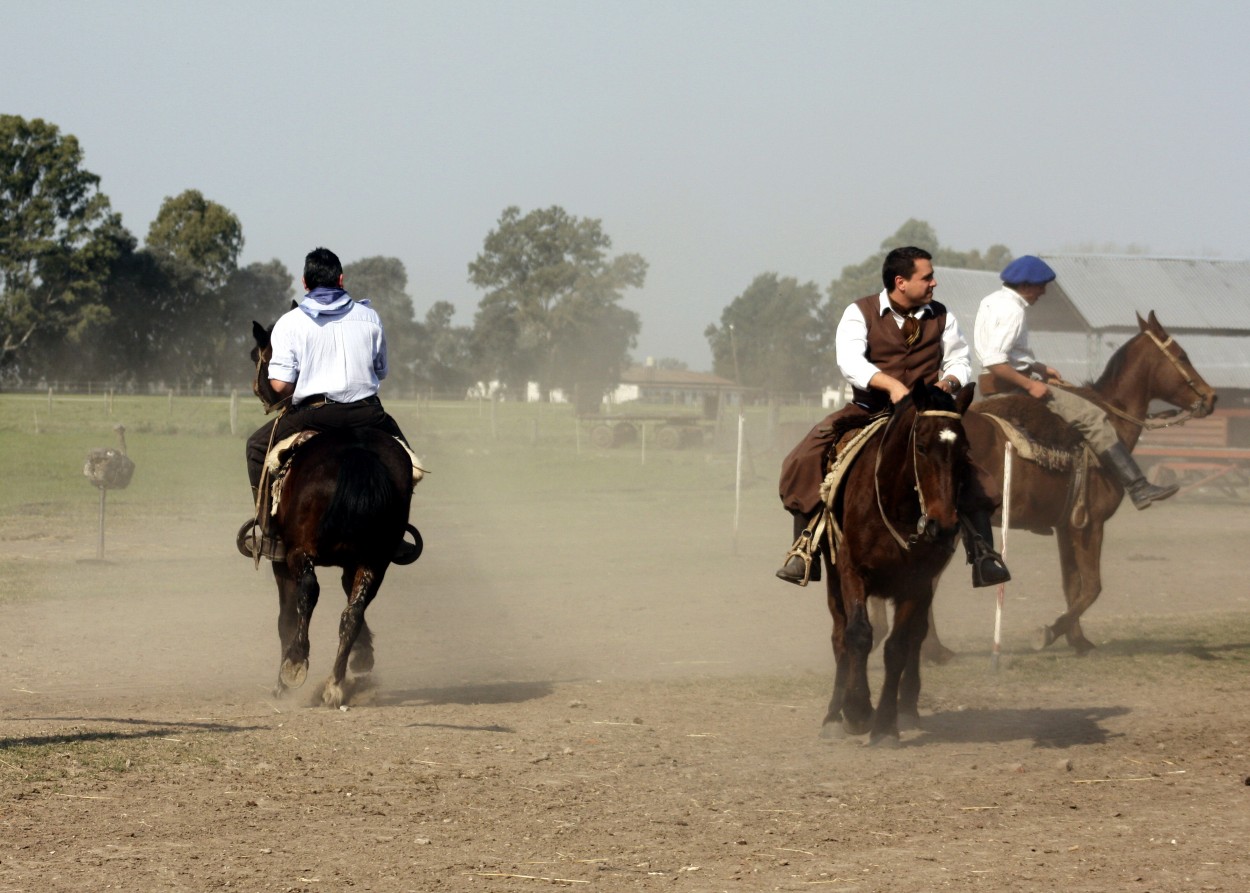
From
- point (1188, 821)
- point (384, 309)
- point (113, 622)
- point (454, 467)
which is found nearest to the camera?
point (1188, 821)

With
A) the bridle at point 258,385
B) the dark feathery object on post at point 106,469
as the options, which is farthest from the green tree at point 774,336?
the bridle at point 258,385

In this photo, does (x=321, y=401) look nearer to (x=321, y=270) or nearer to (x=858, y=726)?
(x=321, y=270)

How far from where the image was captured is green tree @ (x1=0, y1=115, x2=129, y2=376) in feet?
207

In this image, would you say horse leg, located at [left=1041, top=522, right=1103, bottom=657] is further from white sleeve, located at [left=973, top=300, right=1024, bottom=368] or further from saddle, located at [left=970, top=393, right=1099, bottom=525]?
white sleeve, located at [left=973, top=300, right=1024, bottom=368]

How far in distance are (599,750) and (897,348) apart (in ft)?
8.82

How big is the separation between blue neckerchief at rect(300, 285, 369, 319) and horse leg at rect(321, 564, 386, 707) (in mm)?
1574

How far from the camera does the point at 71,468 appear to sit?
29.3 meters

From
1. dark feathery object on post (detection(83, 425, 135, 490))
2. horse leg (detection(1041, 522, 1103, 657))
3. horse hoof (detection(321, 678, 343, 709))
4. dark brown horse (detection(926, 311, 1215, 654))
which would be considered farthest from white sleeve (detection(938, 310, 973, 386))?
dark feathery object on post (detection(83, 425, 135, 490))

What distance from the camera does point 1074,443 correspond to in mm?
11250

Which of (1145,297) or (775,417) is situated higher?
(1145,297)

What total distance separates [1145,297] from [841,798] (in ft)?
127

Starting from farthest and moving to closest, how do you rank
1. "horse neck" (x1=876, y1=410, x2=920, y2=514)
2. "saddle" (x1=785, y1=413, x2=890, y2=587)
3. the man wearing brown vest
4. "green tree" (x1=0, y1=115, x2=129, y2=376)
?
"green tree" (x1=0, y1=115, x2=129, y2=376)
the man wearing brown vest
"saddle" (x1=785, y1=413, x2=890, y2=587)
"horse neck" (x1=876, y1=410, x2=920, y2=514)

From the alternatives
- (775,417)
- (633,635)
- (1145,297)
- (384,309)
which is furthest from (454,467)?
(384,309)

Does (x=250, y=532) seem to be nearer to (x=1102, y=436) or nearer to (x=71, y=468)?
(x=1102, y=436)
